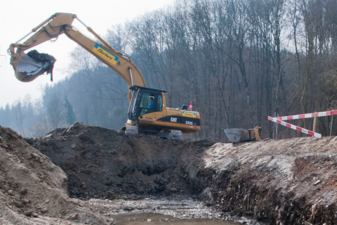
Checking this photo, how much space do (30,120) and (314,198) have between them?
90310 mm

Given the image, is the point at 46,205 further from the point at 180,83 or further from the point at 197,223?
the point at 180,83

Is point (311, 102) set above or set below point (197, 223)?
above

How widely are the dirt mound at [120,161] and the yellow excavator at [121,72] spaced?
0.85 metres

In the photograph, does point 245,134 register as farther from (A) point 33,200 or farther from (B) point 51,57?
(A) point 33,200

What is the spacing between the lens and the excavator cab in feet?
46.9

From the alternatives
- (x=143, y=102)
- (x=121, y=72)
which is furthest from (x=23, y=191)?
(x=121, y=72)

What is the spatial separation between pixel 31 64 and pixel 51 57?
72 centimetres

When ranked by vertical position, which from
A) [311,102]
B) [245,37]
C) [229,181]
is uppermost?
[245,37]

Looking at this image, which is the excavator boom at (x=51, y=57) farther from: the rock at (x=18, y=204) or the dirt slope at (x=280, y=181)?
the rock at (x=18, y=204)

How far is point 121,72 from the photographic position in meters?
15.1

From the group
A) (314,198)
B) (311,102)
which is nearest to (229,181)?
(314,198)

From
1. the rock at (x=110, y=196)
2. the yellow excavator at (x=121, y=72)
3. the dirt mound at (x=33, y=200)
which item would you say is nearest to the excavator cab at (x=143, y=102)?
the yellow excavator at (x=121, y=72)

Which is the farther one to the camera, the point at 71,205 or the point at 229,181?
the point at 229,181

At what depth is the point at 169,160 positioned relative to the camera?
45.2 ft
